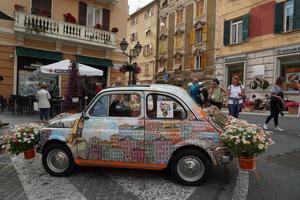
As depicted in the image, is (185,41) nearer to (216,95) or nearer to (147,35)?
(147,35)

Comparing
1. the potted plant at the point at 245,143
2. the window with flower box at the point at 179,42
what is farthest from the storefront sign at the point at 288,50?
the potted plant at the point at 245,143

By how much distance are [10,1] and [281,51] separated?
1707cm

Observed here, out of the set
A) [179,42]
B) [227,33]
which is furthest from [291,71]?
[179,42]

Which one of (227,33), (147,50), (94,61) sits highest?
(147,50)

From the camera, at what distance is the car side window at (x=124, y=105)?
5555mm

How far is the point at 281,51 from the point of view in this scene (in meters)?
22.0

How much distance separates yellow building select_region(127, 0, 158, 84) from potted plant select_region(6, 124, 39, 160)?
3717cm

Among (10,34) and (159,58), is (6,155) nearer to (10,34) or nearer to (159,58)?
(10,34)

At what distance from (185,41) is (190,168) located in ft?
101

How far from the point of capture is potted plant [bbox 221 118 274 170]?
498cm

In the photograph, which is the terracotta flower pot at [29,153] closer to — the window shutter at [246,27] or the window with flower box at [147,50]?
the window shutter at [246,27]

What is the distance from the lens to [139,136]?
5398 mm

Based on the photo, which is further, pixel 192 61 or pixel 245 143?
pixel 192 61

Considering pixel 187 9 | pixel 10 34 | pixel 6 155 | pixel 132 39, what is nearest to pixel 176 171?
pixel 6 155
